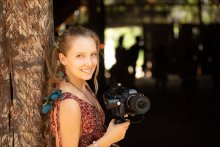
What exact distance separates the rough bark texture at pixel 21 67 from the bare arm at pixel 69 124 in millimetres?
423

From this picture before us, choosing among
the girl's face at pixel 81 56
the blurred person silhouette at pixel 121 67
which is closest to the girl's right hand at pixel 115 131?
the girl's face at pixel 81 56

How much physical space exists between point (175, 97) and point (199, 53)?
1.60 metres

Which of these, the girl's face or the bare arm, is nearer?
the bare arm

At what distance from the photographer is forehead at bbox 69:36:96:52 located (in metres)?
2.40

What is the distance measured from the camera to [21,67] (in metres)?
2.64

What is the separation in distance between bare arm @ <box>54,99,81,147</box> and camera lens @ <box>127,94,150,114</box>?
25cm

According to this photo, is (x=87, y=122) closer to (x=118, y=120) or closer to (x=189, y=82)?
(x=118, y=120)

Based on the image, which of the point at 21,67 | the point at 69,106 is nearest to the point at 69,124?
the point at 69,106

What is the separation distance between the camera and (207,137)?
7.84 meters

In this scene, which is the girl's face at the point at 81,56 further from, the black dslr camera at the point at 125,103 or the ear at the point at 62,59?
the black dslr camera at the point at 125,103

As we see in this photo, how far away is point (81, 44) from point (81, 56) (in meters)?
0.06

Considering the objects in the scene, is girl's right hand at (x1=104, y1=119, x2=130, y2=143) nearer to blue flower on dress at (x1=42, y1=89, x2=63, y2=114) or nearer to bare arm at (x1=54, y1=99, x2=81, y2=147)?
bare arm at (x1=54, y1=99, x2=81, y2=147)

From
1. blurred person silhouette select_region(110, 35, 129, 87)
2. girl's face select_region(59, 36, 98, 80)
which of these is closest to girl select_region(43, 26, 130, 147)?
girl's face select_region(59, 36, 98, 80)

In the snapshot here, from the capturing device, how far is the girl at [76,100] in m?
2.28
